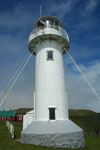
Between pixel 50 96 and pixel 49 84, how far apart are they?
106cm

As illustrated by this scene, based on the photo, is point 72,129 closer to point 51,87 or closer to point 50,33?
point 51,87

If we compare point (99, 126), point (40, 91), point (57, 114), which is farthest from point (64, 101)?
point (99, 126)

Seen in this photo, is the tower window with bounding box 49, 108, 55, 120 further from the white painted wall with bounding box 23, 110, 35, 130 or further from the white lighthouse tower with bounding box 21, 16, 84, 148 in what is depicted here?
the white painted wall with bounding box 23, 110, 35, 130

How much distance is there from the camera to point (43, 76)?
39.7 feet

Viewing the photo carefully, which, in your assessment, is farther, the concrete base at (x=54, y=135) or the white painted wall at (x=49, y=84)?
the white painted wall at (x=49, y=84)

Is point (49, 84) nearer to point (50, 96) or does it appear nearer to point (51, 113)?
point (50, 96)

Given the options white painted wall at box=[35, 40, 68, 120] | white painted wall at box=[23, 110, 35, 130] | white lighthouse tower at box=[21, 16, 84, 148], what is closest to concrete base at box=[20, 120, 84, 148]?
white lighthouse tower at box=[21, 16, 84, 148]

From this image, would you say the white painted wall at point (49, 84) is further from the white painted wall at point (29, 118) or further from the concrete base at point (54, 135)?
the white painted wall at point (29, 118)


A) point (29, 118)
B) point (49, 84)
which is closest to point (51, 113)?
point (49, 84)

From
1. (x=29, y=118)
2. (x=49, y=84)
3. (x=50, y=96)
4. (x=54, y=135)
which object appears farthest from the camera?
(x=29, y=118)

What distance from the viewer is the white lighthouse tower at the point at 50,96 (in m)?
9.35

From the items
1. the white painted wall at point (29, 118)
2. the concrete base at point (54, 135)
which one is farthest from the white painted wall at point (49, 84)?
the white painted wall at point (29, 118)

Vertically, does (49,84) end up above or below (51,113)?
above

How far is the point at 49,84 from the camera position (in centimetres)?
1179
